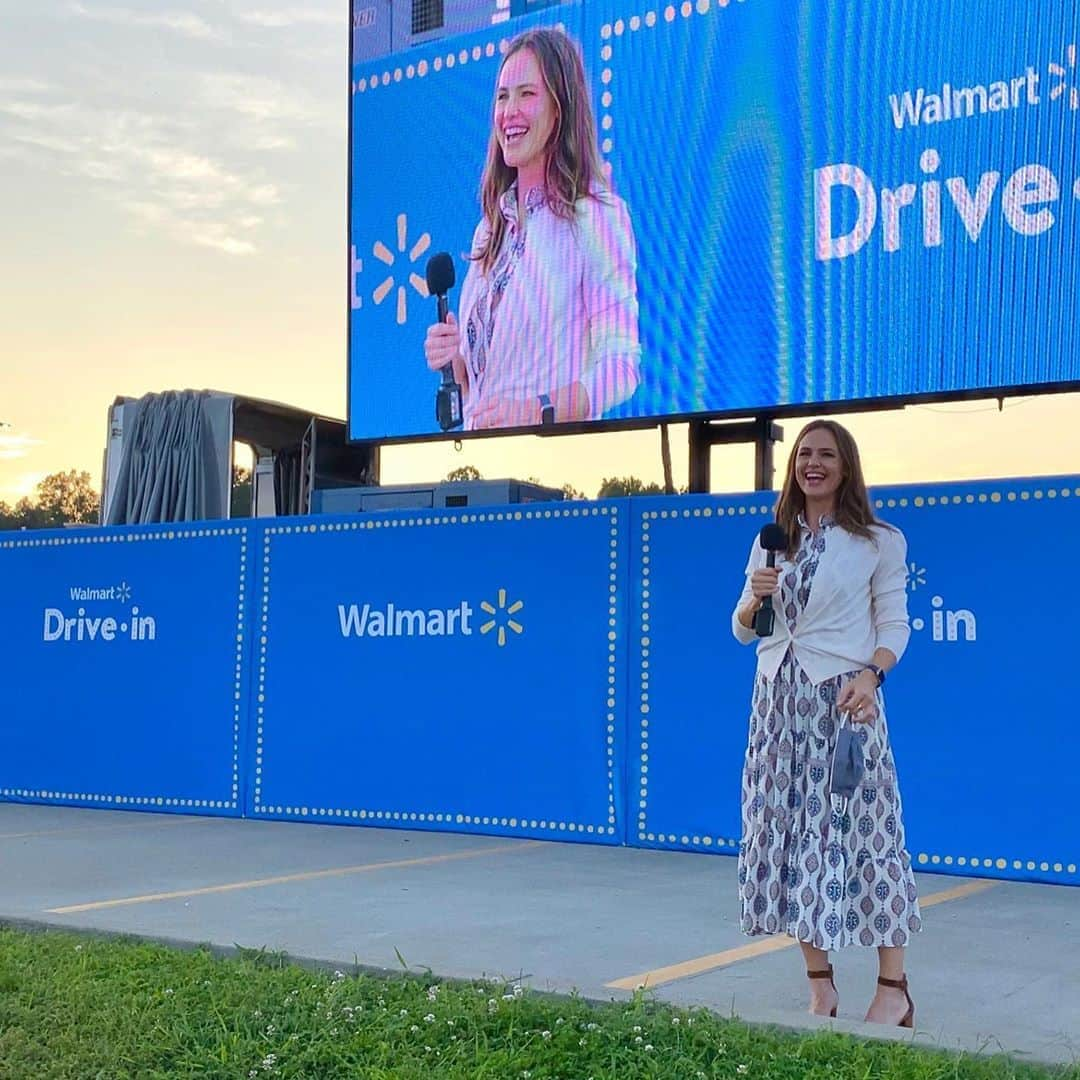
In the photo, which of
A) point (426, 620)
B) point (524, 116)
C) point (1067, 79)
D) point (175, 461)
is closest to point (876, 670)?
point (426, 620)

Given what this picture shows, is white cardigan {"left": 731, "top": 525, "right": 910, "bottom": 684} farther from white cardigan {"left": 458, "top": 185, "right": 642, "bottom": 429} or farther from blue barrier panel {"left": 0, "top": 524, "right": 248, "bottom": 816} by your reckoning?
blue barrier panel {"left": 0, "top": 524, "right": 248, "bottom": 816}

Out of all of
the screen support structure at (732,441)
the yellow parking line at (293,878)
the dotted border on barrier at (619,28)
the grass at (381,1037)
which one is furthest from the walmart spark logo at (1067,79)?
the grass at (381,1037)

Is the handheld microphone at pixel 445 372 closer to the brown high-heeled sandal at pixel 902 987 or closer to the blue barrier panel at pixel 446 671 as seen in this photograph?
the blue barrier panel at pixel 446 671

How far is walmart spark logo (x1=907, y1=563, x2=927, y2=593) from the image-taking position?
23.2ft

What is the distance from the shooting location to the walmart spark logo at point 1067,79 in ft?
27.3

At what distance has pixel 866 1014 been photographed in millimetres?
4090

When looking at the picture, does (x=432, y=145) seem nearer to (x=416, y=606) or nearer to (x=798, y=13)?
(x=798, y=13)

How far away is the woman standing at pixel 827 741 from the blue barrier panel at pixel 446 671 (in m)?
3.72

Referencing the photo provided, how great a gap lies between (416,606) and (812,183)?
11.0 ft

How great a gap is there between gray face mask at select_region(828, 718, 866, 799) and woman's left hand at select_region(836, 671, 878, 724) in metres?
0.05

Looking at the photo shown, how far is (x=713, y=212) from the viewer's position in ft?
30.5

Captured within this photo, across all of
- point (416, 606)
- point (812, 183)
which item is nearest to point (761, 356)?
point (812, 183)

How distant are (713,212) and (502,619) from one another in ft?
9.45

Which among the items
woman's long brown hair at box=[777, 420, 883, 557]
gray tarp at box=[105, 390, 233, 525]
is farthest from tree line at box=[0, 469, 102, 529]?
woman's long brown hair at box=[777, 420, 883, 557]
